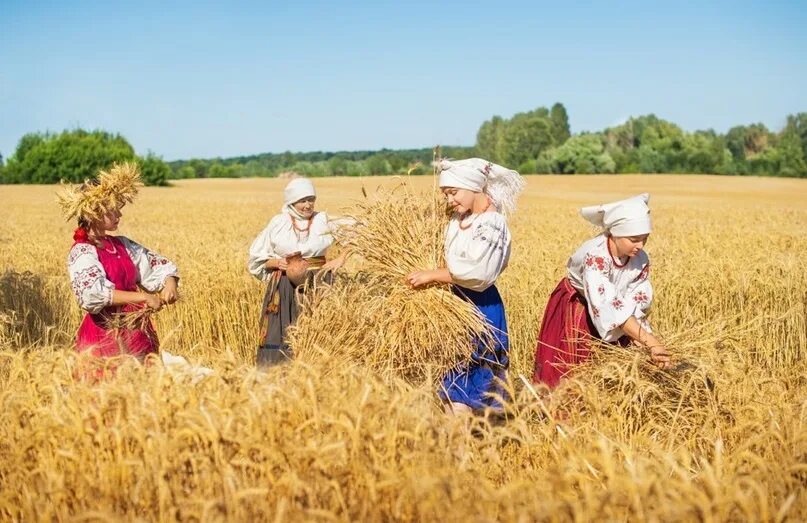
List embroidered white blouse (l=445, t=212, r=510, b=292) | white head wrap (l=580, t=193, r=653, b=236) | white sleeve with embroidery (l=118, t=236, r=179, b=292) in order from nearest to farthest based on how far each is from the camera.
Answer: white head wrap (l=580, t=193, r=653, b=236) → embroidered white blouse (l=445, t=212, r=510, b=292) → white sleeve with embroidery (l=118, t=236, r=179, b=292)

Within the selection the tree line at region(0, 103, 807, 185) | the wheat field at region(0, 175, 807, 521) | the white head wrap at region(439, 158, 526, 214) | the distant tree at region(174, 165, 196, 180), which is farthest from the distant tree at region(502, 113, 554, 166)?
the wheat field at region(0, 175, 807, 521)

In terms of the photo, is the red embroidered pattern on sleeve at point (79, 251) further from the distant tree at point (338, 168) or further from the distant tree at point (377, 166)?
the distant tree at point (338, 168)

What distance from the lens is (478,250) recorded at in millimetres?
4156

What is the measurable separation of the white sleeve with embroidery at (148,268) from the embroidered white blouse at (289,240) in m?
0.88

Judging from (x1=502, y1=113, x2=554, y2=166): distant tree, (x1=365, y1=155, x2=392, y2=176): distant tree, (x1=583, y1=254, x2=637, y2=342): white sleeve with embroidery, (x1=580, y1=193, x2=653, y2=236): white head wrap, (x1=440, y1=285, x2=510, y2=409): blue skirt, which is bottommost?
(x1=440, y1=285, x2=510, y2=409): blue skirt

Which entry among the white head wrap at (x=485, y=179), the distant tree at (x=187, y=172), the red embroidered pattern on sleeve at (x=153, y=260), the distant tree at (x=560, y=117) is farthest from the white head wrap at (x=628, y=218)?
the distant tree at (x=560, y=117)

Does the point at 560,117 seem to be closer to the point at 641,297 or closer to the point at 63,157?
the point at 63,157

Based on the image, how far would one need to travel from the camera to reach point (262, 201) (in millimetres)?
29359

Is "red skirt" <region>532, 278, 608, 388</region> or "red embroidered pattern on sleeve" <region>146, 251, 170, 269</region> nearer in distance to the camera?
"red skirt" <region>532, 278, 608, 388</region>

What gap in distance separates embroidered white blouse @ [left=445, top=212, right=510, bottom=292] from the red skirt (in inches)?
20.5

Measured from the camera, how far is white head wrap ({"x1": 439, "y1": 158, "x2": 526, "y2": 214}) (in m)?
4.25

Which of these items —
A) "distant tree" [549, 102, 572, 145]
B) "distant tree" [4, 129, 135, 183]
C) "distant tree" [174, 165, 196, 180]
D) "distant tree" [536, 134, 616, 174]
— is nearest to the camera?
"distant tree" [4, 129, 135, 183]

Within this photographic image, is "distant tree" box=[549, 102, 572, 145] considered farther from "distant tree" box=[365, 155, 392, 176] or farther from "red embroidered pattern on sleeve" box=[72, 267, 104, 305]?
"red embroidered pattern on sleeve" box=[72, 267, 104, 305]

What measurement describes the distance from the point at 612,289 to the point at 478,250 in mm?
711
